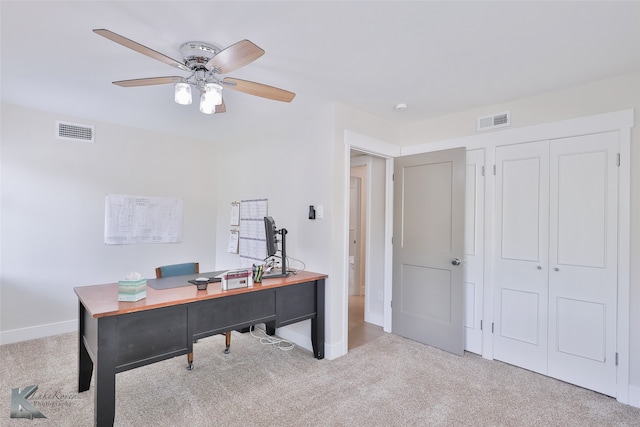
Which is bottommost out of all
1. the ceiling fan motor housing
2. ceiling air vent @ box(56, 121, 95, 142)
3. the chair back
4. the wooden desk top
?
the wooden desk top

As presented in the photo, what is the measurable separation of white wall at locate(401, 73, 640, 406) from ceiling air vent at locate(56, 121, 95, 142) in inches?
167

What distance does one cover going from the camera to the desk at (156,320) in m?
1.89

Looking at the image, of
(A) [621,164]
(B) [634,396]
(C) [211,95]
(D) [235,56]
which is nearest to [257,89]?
(C) [211,95]

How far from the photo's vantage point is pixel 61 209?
3631 mm

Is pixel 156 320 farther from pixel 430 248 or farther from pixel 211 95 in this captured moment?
pixel 430 248

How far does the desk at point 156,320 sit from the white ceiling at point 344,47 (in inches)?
65.5

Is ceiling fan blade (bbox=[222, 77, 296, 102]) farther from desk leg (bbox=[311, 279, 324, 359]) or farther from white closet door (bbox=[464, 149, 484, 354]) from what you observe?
white closet door (bbox=[464, 149, 484, 354])

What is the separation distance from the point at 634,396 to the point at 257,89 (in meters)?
3.52

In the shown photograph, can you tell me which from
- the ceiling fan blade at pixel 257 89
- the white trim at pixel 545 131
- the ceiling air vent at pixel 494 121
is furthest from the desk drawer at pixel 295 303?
the ceiling air vent at pixel 494 121

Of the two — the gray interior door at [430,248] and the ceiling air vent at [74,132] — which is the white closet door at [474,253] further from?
the ceiling air vent at [74,132]

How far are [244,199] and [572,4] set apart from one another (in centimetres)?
365

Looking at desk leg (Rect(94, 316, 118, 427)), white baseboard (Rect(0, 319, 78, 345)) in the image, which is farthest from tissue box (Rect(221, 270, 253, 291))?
white baseboard (Rect(0, 319, 78, 345))

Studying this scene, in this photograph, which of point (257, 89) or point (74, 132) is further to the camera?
point (74, 132)

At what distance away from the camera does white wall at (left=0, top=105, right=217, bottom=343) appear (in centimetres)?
337
